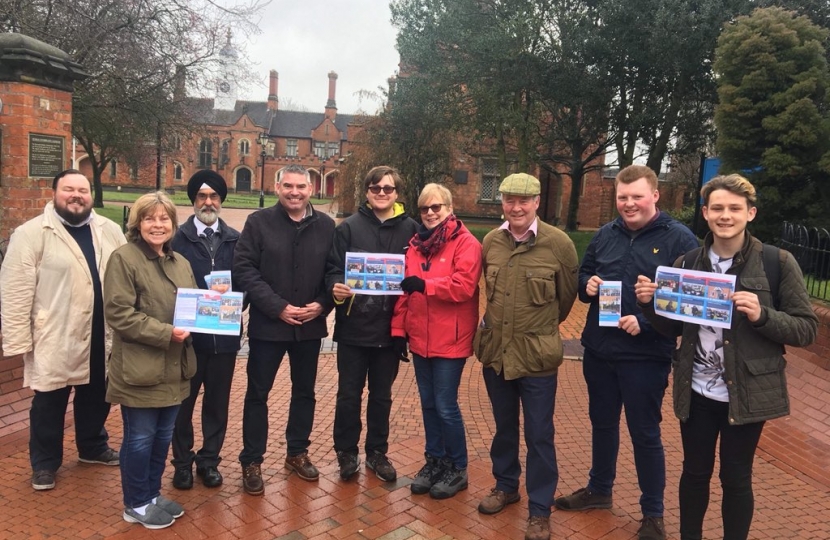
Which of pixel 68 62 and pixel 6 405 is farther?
pixel 68 62

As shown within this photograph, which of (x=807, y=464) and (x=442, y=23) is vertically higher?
(x=442, y=23)

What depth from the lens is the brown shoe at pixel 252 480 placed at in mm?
4168

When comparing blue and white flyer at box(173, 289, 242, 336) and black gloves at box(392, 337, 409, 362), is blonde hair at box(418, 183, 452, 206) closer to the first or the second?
black gloves at box(392, 337, 409, 362)

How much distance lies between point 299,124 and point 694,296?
83.1 metres

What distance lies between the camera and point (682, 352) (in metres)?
3.36

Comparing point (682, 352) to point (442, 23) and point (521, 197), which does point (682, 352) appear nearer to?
point (521, 197)

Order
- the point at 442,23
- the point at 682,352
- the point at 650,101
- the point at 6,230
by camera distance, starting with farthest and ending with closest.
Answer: the point at 442,23
the point at 650,101
the point at 6,230
the point at 682,352

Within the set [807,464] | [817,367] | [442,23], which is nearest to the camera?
[807,464]

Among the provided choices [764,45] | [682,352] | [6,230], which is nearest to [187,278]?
[682,352]

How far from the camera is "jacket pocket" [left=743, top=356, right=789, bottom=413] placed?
3049 millimetres

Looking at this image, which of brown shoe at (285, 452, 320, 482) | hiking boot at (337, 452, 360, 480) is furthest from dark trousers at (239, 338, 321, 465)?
hiking boot at (337, 452, 360, 480)

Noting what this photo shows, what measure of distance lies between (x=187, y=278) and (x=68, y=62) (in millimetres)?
5028

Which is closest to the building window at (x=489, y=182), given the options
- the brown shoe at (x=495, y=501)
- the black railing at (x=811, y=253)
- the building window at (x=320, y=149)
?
the black railing at (x=811, y=253)

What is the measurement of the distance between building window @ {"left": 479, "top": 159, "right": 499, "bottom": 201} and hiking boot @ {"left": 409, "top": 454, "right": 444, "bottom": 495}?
25876 mm
